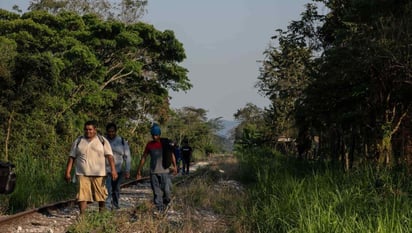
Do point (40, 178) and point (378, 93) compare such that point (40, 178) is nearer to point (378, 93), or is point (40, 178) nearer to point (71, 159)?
point (71, 159)

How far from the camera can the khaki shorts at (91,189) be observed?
30.0 ft

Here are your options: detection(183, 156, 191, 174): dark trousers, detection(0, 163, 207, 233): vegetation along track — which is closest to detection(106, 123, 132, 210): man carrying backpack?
detection(0, 163, 207, 233): vegetation along track

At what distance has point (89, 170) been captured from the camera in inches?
359

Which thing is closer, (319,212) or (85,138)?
(319,212)

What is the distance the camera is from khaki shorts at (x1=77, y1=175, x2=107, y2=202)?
914 cm

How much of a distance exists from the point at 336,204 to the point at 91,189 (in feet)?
14.1

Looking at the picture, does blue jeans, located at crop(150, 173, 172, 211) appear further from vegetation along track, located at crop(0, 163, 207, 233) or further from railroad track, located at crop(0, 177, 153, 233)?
railroad track, located at crop(0, 177, 153, 233)

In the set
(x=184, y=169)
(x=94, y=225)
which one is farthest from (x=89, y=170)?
(x=184, y=169)

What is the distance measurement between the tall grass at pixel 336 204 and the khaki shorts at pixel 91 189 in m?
2.66

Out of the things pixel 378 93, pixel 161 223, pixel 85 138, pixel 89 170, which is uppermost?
pixel 378 93

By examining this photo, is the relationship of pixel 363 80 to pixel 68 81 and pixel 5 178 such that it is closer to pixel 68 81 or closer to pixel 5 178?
pixel 5 178

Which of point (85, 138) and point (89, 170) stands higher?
point (85, 138)

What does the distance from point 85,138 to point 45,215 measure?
86.6 inches

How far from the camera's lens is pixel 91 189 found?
365 inches
